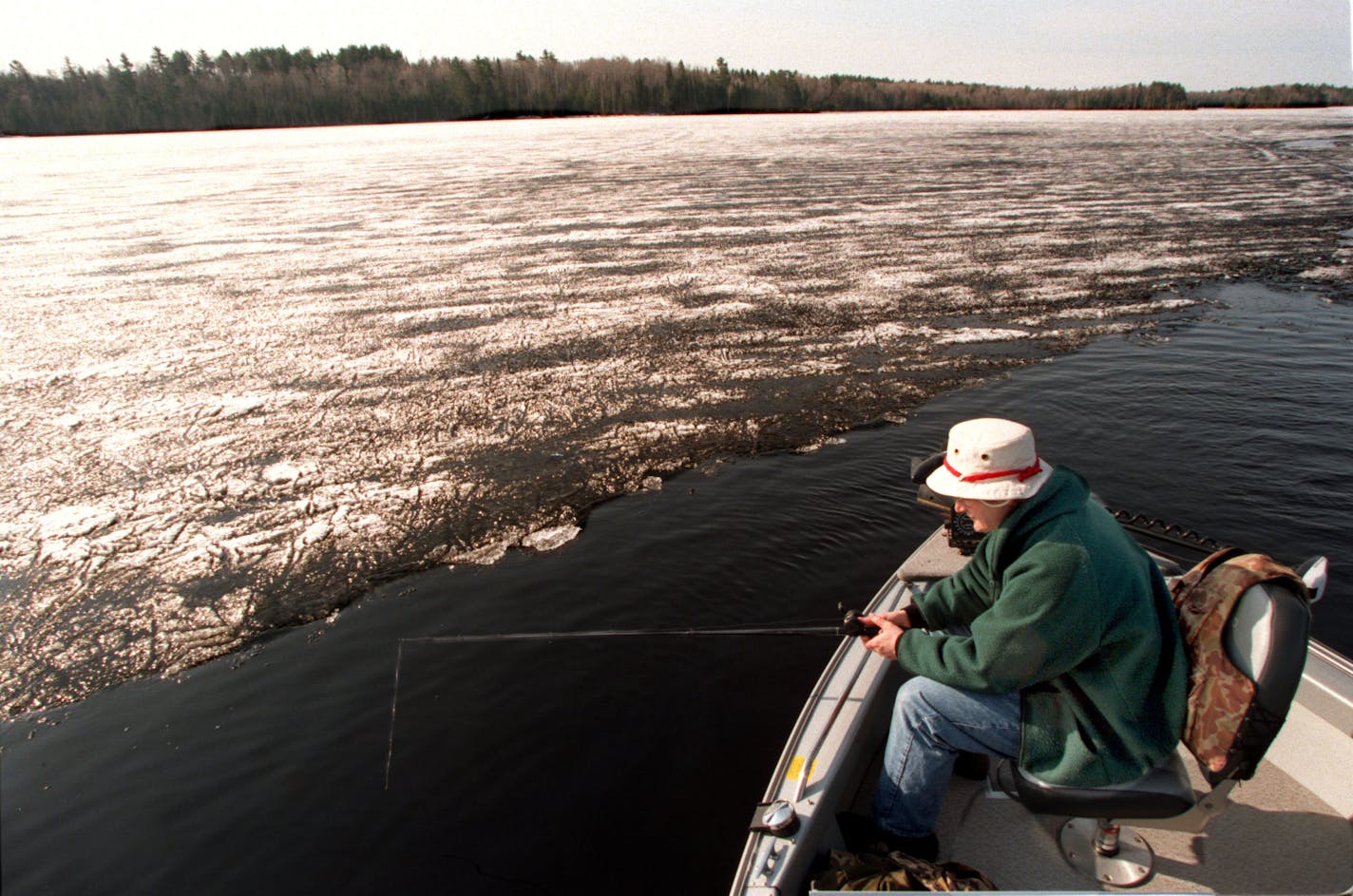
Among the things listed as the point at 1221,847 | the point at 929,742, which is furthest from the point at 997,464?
the point at 1221,847

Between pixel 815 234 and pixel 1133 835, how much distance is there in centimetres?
1497

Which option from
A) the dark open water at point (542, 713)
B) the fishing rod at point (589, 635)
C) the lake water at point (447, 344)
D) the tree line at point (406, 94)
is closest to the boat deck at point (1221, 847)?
the dark open water at point (542, 713)

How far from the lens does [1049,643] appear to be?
2.43 meters

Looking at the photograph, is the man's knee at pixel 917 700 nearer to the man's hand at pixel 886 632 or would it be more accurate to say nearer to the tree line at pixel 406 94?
the man's hand at pixel 886 632

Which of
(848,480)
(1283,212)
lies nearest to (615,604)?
(848,480)

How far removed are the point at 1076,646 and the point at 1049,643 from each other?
0.08 metres

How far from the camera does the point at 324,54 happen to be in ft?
338

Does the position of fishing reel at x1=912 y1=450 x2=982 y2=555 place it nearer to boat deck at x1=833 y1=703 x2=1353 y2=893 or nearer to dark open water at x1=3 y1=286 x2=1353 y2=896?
dark open water at x1=3 y1=286 x2=1353 y2=896

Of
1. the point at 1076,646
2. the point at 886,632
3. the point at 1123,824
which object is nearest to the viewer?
the point at 1076,646

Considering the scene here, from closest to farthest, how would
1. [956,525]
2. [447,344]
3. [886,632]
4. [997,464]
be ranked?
[997,464]
[886,632]
[956,525]
[447,344]

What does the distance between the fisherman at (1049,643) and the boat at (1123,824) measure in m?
0.33

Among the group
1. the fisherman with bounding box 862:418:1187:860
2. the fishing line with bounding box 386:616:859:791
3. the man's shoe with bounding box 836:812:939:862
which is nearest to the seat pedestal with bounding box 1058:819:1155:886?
the man's shoe with bounding box 836:812:939:862

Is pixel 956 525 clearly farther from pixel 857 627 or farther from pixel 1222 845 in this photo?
pixel 1222 845

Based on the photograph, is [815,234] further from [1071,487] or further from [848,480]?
[1071,487]
